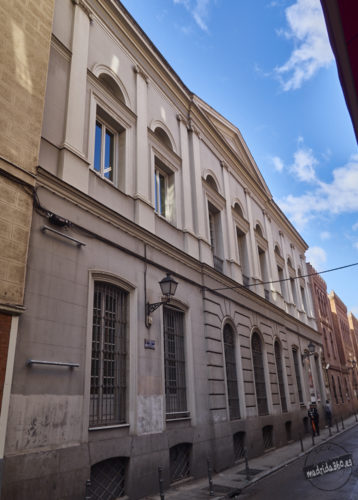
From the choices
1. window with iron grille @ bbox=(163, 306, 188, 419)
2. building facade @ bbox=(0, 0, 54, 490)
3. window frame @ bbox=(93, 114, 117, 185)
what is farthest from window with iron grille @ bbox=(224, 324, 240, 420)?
building facade @ bbox=(0, 0, 54, 490)

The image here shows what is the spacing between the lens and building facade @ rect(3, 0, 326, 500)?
7355 millimetres

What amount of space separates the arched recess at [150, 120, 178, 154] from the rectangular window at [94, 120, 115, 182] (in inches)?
92.5

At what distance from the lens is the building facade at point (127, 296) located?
7355 mm

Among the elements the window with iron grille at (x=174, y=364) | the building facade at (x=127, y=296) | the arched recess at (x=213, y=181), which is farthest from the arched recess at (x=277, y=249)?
the window with iron grille at (x=174, y=364)

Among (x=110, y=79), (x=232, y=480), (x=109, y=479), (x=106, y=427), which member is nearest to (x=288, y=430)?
(x=232, y=480)

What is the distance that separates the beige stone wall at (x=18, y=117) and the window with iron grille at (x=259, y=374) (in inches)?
513

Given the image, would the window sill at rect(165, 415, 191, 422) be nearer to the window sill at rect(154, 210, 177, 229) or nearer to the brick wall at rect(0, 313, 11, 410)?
the brick wall at rect(0, 313, 11, 410)

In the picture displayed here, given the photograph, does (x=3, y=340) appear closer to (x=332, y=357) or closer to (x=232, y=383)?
(x=232, y=383)

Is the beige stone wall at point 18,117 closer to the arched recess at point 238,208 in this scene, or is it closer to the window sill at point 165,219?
the window sill at point 165,219

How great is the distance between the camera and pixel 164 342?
11406mm

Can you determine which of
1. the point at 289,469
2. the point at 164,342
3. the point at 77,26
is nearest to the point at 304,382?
the point at 289,469

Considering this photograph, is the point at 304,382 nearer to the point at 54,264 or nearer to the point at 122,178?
the point at 122,178

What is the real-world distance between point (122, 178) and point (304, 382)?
731 inches

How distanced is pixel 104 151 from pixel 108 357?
5.59m
